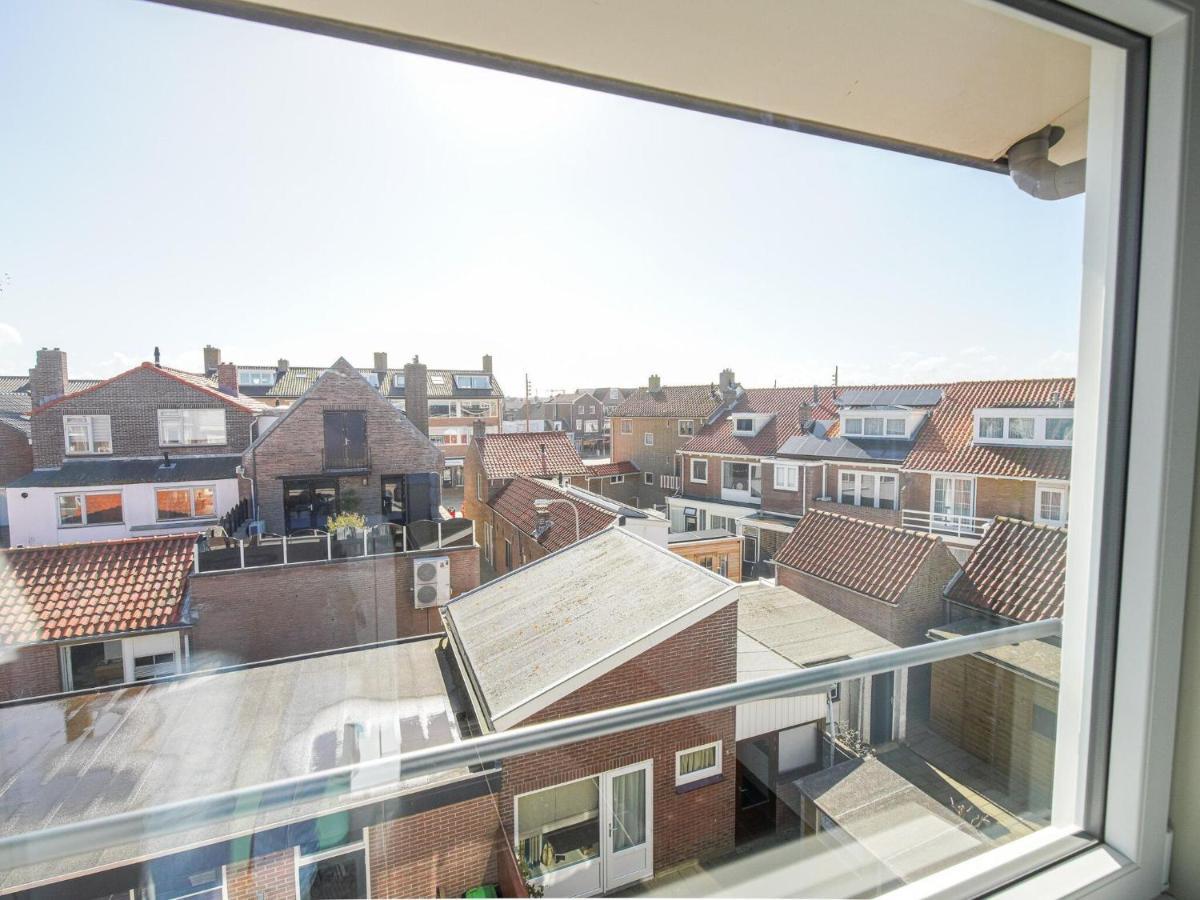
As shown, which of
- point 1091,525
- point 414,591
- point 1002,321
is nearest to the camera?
point 1091,525

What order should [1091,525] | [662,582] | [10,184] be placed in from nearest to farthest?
[10,184] < [1091,525] < [662,582]

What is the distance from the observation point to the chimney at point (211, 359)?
93cm

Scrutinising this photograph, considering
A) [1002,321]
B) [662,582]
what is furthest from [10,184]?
[1002,321]

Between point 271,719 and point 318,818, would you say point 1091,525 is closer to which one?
point 318,818

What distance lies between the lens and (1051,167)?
4.64 feet

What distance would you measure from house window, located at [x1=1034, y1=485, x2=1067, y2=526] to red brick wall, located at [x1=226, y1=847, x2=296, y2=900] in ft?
5.24

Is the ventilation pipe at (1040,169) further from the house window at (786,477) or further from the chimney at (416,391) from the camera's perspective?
the chimney at (416,391)

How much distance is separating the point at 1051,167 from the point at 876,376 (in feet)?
2.15

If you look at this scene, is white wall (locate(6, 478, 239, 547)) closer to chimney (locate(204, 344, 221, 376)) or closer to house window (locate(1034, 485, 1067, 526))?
chimney (locate(204, 344, 221, 376))

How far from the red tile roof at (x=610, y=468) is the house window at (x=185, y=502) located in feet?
2.77

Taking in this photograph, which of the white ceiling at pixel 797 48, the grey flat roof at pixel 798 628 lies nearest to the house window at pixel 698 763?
the grey flat roof at pixel 798 628

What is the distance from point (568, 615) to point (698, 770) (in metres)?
0.51

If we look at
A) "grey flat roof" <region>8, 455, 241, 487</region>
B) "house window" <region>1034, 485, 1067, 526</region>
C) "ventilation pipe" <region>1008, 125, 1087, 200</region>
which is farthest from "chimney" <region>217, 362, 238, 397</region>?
"ventilation pipe" <region>1008, 125, 1087, 200</region>

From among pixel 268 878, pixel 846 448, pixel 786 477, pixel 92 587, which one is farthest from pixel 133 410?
pixel 846 448
